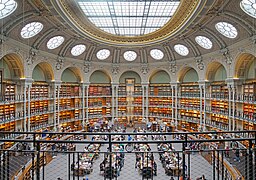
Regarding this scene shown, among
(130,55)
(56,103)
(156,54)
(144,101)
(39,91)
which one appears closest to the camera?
(39,91)

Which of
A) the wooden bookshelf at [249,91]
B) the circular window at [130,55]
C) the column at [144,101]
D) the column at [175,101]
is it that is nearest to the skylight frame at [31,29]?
the circular window at [130,55]

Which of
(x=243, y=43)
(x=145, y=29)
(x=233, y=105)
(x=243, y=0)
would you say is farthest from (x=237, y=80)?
(x=145, y=29)

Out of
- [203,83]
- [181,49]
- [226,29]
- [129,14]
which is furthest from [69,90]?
[226,29]

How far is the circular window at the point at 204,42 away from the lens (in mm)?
18467

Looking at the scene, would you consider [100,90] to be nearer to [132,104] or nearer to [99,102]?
[99,102]

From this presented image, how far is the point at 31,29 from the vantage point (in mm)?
A: 15086

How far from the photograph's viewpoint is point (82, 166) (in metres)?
13.4

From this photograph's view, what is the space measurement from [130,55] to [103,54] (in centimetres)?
342

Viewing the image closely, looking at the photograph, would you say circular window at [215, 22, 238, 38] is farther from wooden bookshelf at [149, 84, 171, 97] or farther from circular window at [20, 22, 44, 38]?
circular window at [20, 22, 44, 38]

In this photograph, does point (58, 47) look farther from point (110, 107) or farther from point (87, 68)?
point (110, 107)

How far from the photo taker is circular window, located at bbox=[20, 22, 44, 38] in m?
14.5

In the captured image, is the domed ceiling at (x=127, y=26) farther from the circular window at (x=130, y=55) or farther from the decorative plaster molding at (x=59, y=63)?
the circular window at (x=130, y=55)

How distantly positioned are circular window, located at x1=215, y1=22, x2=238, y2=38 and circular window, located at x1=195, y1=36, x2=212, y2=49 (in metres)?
2.38

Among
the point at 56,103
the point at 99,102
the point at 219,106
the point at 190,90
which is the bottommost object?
the point at 219,106
